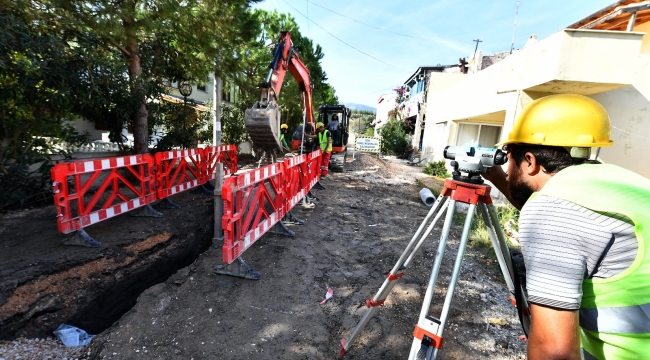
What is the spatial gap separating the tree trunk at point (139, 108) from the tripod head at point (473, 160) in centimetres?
768

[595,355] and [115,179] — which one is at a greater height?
[595,355]

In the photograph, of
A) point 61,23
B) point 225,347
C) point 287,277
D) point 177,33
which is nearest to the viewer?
point 225,347

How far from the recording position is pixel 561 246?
2.88 ft

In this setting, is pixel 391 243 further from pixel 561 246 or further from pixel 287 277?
pixel 561 246

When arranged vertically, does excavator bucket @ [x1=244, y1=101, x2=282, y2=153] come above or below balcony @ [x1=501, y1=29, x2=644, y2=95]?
below

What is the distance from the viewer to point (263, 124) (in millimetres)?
5578

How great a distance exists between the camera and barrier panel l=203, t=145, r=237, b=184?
7.06 meters

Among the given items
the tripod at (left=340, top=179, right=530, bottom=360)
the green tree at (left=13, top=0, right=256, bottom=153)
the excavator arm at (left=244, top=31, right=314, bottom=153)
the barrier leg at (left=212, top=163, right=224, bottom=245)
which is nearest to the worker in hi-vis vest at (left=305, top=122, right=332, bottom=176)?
the excavator arm at (left=244, top=31, right=314, bottom=153)

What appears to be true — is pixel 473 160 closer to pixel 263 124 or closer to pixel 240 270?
pixel 240 270

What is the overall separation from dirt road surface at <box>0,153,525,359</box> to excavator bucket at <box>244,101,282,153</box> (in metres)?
1.93

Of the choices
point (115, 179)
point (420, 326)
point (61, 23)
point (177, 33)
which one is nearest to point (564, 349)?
point (420, 326)

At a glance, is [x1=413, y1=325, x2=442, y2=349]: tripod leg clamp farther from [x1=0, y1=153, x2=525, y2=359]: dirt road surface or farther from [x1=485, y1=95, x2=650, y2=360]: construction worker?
[x1=0, y1=153, x2=525, y2=359]: dirt road surface

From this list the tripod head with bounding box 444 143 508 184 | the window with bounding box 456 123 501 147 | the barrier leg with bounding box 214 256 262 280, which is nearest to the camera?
the tripod head with bounding box 444 143 508 184

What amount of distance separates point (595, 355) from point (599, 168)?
642mm
